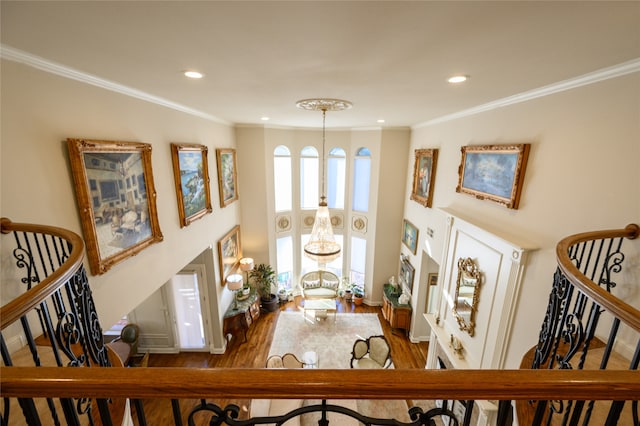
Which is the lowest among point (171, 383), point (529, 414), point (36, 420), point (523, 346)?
point (523, 346)

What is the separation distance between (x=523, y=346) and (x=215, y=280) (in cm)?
492

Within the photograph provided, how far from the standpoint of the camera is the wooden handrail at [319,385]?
28.8 inches

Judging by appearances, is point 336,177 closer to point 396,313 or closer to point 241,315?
point 396,313

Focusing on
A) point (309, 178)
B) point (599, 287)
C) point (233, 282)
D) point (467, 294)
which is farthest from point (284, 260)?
point (599, 287)

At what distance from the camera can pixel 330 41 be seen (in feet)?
5.31

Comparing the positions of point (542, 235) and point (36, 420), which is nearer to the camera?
point (36, 420)

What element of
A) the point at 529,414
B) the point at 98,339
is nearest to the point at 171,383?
the point at 98,339

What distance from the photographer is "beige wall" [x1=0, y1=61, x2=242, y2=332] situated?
5.83ft

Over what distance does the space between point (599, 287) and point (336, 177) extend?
6407mm

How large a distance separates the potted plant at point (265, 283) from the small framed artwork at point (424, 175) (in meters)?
4.11

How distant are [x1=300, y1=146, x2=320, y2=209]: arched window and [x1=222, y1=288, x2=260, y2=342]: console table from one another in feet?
9.58

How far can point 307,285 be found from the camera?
7586 millimetres

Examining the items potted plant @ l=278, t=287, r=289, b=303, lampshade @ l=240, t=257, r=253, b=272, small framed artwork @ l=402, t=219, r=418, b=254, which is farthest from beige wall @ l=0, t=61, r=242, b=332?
small framed artwork @ l=402, t=219, r=418, b=254

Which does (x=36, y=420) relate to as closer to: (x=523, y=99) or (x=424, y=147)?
(x=523, y=99)
